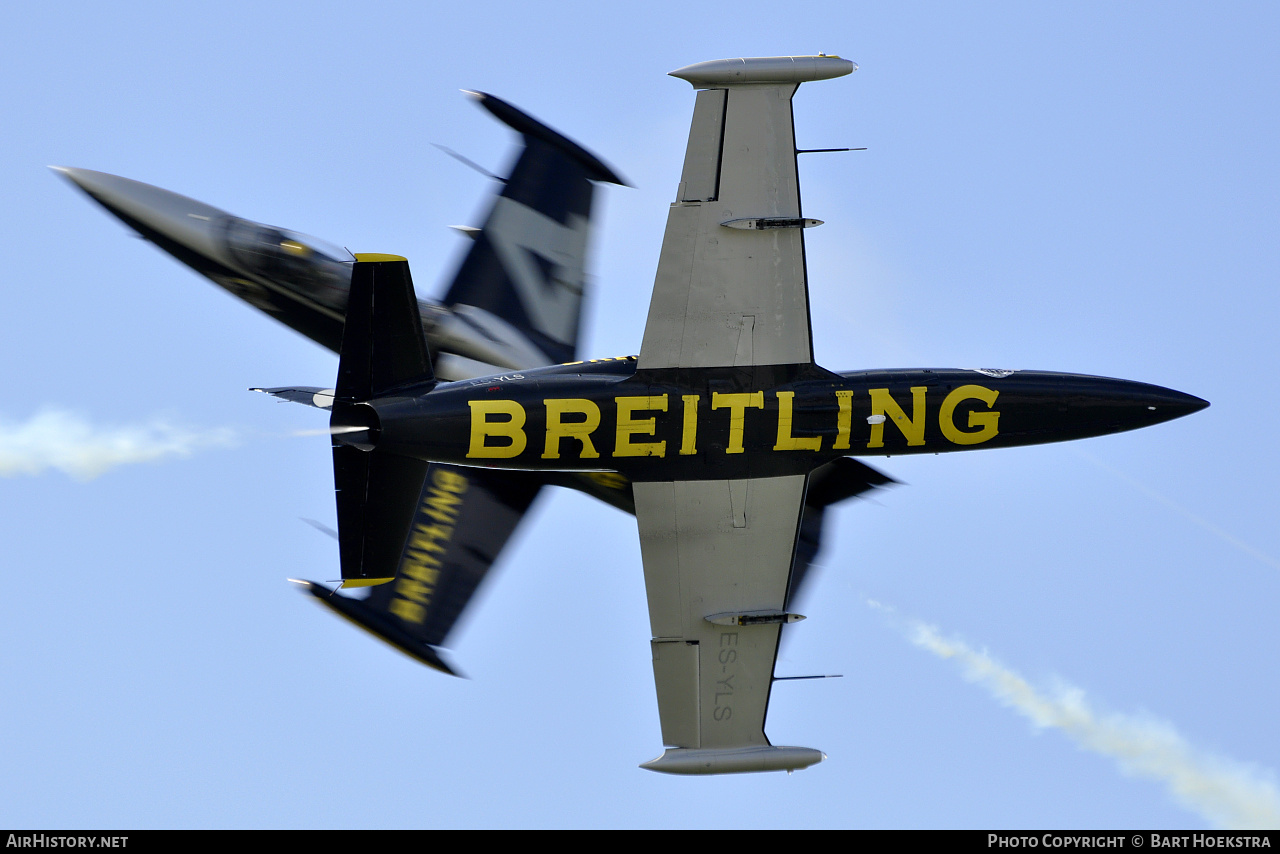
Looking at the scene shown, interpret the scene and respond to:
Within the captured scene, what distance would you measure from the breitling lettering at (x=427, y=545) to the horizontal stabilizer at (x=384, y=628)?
250 mm

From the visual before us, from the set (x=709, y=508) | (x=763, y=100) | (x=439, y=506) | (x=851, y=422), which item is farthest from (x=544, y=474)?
(x=763, y=100)

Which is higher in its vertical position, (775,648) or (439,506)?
(439,506)

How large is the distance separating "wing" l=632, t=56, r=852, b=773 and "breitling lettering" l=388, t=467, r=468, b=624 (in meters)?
3.88

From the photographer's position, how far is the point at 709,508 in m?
15.1

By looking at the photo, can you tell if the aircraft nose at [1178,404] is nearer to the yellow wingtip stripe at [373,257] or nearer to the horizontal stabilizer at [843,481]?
the horizontal stabilizer at [843,481]

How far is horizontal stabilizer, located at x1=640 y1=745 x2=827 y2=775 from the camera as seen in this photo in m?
15.2

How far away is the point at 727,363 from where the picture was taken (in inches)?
579

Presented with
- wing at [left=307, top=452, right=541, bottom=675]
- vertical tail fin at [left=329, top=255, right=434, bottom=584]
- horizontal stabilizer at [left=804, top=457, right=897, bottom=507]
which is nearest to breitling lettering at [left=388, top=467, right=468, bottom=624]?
wing at [left=307, top=452, right=541, bottom=675]

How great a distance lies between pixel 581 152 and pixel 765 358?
21.9 ft

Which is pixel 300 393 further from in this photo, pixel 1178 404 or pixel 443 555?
pixel 1178 404

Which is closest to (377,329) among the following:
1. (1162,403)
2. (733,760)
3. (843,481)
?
(733,760)

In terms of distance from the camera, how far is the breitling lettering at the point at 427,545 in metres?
17.6

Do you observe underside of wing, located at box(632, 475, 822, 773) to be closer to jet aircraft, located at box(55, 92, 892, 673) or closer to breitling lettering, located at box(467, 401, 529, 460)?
breitling lettering, located at box(467, 401, 529, 460)

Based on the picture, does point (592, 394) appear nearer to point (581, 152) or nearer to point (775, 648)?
point (775, 648)
